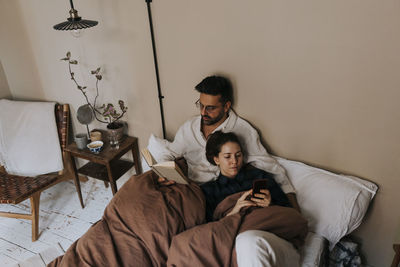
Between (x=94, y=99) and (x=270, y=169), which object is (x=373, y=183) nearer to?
(x=270, y=169)

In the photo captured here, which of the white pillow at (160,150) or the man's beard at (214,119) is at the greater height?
the man's beard at (214,119)

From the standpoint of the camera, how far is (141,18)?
1764 millimetres

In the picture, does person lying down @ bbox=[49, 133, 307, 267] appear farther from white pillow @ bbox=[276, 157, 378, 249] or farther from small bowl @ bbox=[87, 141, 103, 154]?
small bowl @ bbox=[87, 141, 103, 154]

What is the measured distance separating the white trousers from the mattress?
0.50 feet

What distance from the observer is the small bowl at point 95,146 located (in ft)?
6.45

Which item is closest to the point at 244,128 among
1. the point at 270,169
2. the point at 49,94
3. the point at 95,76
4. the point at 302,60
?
the point at 270,169

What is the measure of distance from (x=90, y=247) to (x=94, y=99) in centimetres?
124

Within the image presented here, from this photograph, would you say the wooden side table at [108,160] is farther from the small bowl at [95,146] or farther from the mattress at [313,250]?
the mattress at [313,250]

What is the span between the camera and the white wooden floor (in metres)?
1.85

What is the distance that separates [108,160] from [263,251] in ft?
4.02

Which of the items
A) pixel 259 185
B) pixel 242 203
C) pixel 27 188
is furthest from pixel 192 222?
pixel 27 188

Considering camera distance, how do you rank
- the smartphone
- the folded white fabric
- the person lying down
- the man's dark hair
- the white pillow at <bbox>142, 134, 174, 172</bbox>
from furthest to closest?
the folded white fabric < the white pillow at <bbox>142, 134, 174, 172</bbox> < the man's dark hair < the smartphone < the person lying down

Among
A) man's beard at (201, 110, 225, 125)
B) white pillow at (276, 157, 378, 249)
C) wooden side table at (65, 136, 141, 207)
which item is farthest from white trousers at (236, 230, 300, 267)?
wooden side table at (65, 136, 141, 207)

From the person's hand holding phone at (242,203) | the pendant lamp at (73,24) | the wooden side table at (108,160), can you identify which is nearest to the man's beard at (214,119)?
the person's hand holding phone at (242,203)
